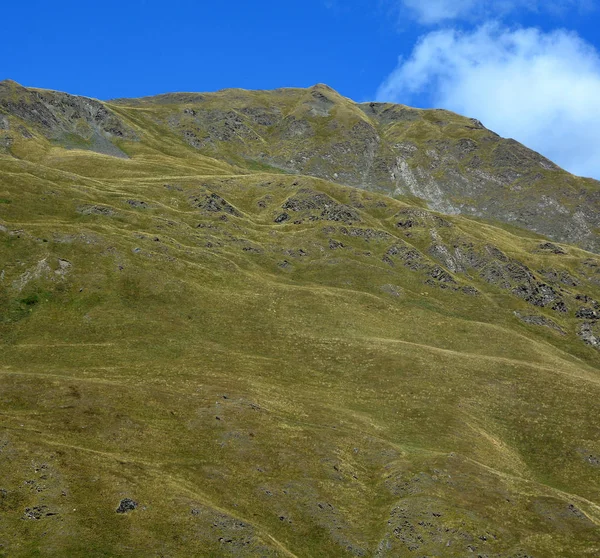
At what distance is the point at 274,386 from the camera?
255 ft

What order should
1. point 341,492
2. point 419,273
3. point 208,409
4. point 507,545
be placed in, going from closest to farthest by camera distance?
point 507,545 < point 341,492 < point 208,409 < point 419,273

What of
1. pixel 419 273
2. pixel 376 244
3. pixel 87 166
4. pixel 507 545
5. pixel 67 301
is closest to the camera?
pixel 507 545

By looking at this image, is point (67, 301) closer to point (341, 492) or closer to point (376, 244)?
point (341, 492)

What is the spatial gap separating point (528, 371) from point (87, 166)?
148076mm

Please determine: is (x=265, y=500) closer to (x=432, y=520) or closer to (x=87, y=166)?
(x=432, y=520)

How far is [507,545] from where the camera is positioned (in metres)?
50.2

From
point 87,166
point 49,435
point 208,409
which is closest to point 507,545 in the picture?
point 208,409

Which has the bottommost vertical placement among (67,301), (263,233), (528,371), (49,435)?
(49,435)

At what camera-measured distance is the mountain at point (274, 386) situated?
48.2 metres

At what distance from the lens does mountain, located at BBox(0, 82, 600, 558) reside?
158ft

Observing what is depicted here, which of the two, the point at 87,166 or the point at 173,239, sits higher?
the point at 87,166

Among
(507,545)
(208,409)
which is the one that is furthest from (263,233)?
(507,545)

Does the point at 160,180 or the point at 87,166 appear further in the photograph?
the point at 87,166

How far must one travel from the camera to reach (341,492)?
56.1 metres
